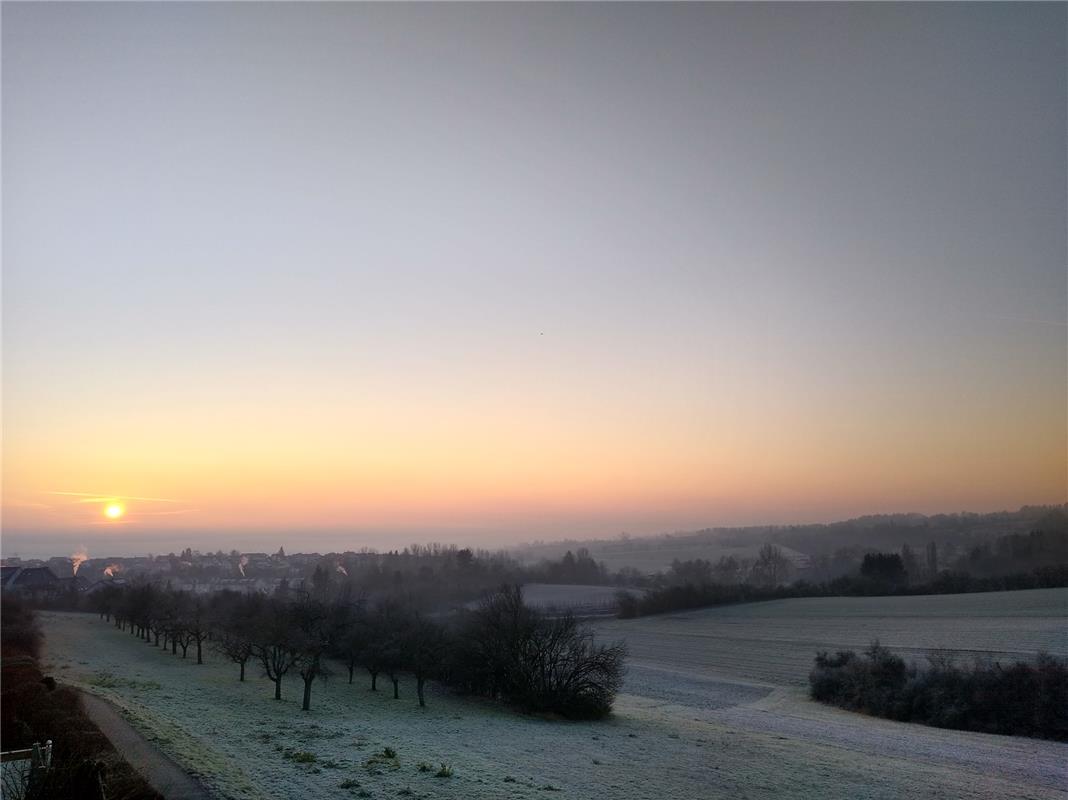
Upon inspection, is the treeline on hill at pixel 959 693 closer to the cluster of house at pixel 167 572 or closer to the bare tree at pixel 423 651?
the bare tree at pixel 423 651

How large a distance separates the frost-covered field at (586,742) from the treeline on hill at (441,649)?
1657 millimetres

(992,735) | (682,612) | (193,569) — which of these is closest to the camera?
(992,735)

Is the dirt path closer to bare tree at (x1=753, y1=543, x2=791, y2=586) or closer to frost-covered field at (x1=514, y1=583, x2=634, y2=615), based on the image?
frost-covered field at (x1=514, y1=583, x2=634, y2=615)

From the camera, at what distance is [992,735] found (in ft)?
108

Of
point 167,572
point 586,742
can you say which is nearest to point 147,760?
point 586,742

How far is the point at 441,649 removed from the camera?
4466 cm

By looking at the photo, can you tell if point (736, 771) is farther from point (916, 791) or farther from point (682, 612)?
point (682, 612)

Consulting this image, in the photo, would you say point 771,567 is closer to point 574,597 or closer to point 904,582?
point 574,597

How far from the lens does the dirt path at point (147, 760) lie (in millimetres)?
15266

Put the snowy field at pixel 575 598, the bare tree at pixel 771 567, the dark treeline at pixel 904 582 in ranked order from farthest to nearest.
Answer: the bare tree at pixel 771 567 → the snowy field at pixel 575 598 → the dark treeline at pixel 904 582

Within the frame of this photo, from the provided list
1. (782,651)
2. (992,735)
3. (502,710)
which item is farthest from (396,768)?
(782,651)

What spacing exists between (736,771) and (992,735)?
18930 millimetres

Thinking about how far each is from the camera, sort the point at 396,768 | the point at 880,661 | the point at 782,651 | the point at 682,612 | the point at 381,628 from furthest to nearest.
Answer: the point at 682,612, the point at 782,651, the point at 381,628, the point at 880,661, the point at 396,768

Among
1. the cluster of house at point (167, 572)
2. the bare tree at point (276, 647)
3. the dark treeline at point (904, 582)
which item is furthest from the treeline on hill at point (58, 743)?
the dark treeline at point (904, 582)
